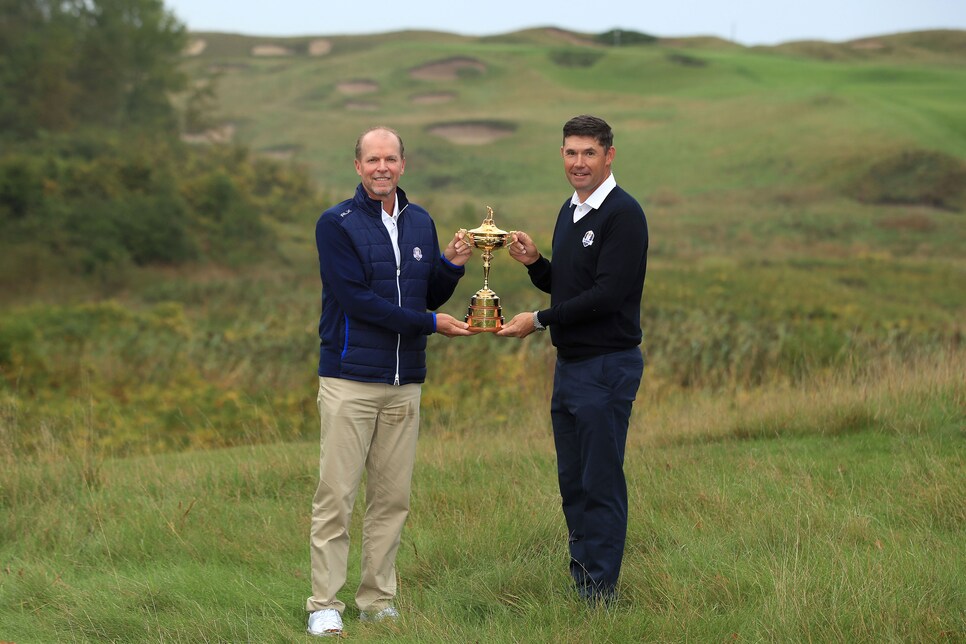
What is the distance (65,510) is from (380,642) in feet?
11.5

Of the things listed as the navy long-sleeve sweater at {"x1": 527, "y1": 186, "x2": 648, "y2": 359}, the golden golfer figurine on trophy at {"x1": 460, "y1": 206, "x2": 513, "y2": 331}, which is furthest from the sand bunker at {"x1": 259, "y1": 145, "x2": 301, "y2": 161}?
the navy long-sleeve sweater at {"x1": 527, "y1": 186, "x2": 648, "y2": 359}

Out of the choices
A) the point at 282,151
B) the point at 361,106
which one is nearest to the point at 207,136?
the point at 282,151

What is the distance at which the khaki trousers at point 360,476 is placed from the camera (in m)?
5.52

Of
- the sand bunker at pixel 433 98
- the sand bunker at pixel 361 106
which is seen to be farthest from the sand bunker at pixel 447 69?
the sand bunker at pixel 361 106

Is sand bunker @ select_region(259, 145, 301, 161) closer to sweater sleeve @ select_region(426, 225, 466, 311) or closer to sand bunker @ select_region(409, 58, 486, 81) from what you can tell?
sand bunker @ select_region(409, 58, 486, 81)

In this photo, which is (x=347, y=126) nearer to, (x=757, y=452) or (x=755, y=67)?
(x=755, y=67)

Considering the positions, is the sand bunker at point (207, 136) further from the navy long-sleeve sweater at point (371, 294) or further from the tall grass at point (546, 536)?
the navy long-sleeve sweater at point (371, 294)

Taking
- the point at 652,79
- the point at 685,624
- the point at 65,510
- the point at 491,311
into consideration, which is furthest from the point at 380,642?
the point at 652,79

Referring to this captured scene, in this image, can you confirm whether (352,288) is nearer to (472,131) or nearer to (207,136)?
(207,136)

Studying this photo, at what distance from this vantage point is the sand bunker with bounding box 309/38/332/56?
101062mm

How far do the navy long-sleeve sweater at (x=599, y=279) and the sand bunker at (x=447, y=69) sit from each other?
85.6 metres

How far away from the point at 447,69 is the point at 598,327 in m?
87.8

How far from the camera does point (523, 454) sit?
344 inches

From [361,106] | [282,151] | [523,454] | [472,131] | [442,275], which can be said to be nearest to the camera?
[442,275]
